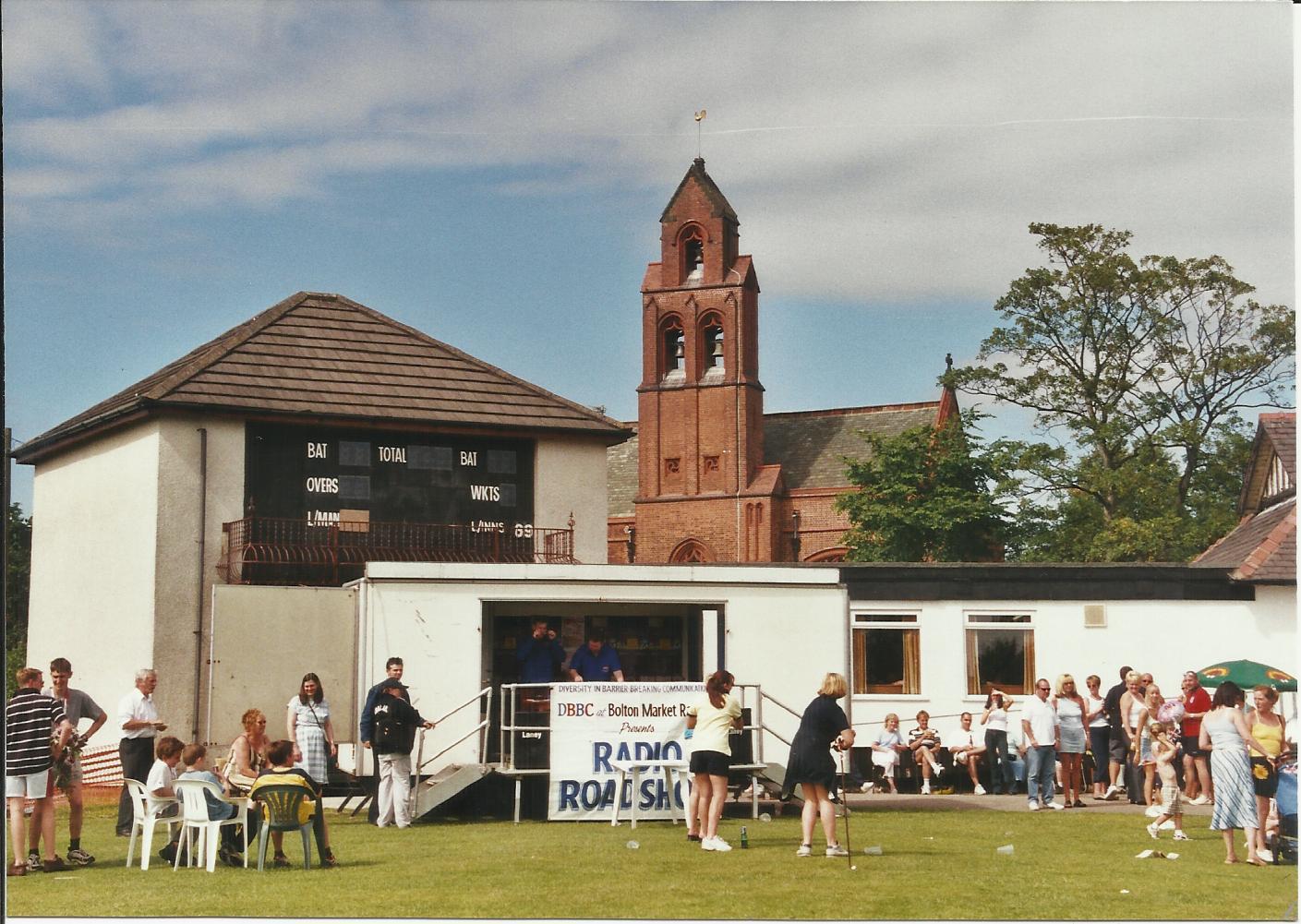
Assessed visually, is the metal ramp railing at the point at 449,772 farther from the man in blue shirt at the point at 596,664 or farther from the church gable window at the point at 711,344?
the church gable window at the point at 711,344

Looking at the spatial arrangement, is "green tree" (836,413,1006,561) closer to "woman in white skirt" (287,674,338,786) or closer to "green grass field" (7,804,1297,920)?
"woman in white skirt" (287,674,338,786)

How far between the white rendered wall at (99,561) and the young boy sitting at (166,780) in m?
10.6

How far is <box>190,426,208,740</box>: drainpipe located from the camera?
2270 centimetres

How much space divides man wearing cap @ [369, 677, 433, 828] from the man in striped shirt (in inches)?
132

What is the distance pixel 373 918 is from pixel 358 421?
14.7 m

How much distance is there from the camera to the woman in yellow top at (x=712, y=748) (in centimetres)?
1276

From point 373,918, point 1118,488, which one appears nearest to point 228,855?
point 373,918

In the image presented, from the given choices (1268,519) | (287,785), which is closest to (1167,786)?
(287,785)

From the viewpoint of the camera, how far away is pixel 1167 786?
13906mm

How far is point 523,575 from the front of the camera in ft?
53.0

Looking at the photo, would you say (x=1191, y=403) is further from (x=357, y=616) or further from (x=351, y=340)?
(x=357, y=616)

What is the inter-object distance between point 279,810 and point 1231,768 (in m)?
6.59

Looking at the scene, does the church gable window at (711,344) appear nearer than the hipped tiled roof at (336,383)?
No

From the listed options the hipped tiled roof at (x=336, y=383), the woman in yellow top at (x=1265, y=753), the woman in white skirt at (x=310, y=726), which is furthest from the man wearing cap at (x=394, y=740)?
the hipped tiled roof at (x=336, y=383)
